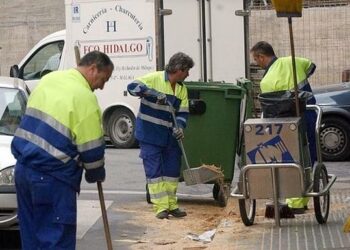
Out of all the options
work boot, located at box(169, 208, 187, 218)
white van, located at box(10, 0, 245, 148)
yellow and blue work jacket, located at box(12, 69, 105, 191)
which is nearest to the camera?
yellow and blue work jacket, located at box(12, 69, 105, 191)

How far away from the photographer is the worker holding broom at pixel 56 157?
6.51 meters

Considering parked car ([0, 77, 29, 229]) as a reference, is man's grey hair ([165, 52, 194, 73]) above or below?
above

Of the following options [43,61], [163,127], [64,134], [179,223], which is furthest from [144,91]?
[43,61]

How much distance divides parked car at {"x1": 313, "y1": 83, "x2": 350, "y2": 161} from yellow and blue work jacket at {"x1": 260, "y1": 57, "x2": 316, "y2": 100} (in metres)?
4.72

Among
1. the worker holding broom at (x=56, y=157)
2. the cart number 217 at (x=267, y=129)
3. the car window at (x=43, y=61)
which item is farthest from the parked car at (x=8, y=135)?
the car window at (x=43, y=61)

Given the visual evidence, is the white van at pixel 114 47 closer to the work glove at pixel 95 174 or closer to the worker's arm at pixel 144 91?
the worker's arm at pixel 144 91

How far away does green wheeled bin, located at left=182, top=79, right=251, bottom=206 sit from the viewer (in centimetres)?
1102

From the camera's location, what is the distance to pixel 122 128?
1755cm

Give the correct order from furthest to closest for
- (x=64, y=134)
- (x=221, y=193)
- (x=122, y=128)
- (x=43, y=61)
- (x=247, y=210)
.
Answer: (x=43, y=61)
(x=122, y=128)
(x=221, y=193)
(x=247, y=210)
(x=64, y=134)

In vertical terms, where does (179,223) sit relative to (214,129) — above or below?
below

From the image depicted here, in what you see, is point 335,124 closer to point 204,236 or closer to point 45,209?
point 204,236

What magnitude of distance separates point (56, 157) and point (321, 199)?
3707mm

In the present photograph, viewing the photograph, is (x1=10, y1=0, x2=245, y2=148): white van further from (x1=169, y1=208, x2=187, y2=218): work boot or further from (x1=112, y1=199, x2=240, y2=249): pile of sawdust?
(x1=169, y1=208, x2=187, y2=218): work boot

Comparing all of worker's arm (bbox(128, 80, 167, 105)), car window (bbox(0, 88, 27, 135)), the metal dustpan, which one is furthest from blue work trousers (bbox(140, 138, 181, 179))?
car window (bbox(0, 88, 27, 135))
